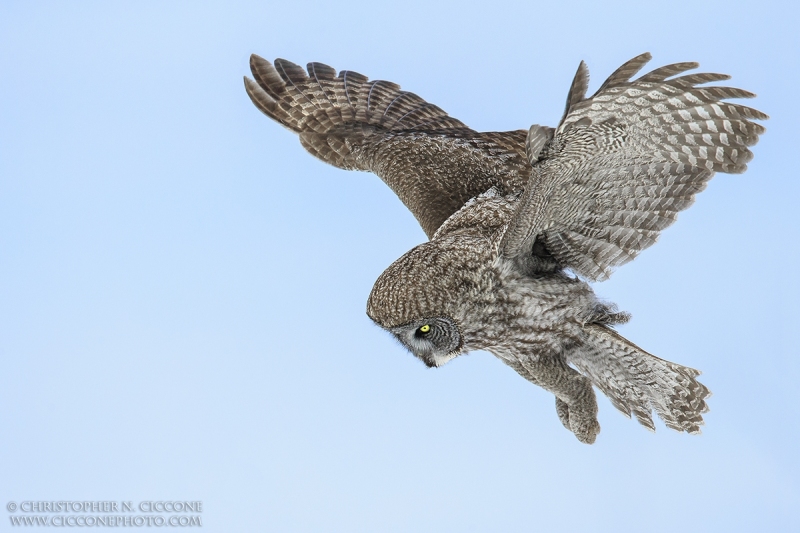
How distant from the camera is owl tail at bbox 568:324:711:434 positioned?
4.73 metres

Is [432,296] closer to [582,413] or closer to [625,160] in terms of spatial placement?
[625,160]

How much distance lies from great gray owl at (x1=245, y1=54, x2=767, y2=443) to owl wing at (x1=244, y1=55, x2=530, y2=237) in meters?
0.02

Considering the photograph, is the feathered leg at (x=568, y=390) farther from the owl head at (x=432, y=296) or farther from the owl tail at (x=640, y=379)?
the owl head at (x=432, y=296)

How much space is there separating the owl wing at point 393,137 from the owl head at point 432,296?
110 cm

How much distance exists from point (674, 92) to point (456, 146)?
2060mm

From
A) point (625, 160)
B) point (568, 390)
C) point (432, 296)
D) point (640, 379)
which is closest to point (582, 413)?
point (568, 390)

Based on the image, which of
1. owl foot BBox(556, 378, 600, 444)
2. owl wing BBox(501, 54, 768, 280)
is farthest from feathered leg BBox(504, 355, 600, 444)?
owl wing BBox(501, 54, 768, 280)

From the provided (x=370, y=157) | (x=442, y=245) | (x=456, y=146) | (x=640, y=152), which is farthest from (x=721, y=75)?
(x=370, y=157)

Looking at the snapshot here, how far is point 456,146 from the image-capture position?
5.80 m

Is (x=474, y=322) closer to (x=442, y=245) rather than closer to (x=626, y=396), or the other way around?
(x=442, y=245)

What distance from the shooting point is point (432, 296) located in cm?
421

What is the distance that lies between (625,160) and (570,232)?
522mm

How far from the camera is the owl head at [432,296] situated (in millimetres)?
4215

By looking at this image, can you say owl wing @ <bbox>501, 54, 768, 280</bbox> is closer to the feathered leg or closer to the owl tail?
the owl tail
